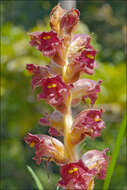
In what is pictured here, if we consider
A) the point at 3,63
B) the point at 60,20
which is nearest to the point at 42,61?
the point at 3,63

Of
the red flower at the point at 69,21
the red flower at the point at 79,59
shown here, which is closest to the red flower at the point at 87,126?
the red flower at the point at 79,59

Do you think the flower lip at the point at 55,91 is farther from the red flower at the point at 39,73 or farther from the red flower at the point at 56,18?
the red flower at the point at 56,18

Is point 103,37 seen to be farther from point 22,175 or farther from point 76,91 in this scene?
point 76,91

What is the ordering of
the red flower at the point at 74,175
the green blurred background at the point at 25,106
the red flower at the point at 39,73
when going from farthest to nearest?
the green blurred background at the point at 25,106 < the red flower at the point at 39,73 < the red flower at the point at 74,175

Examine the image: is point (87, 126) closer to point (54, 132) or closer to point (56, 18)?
point (54, 132)

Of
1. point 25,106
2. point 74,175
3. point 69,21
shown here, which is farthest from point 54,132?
point 25,106

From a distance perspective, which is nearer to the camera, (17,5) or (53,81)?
(53,81)

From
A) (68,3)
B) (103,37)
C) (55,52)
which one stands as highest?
(103,37)
